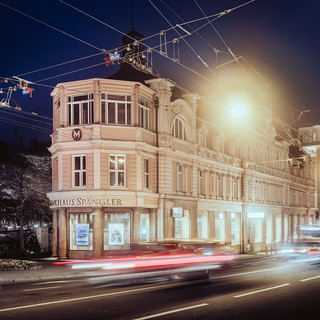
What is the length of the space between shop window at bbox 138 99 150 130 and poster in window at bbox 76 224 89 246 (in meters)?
7.64

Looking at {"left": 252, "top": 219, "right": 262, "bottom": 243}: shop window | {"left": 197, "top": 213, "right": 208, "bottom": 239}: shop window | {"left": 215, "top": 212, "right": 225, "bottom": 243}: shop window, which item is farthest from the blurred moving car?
{"left": 252, "top": 219, "right": 262, "bottom": 243}: shop window

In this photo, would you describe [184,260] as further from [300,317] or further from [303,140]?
[303,140]

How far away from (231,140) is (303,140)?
106 ft

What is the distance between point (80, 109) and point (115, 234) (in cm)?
838

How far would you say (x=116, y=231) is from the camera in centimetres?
3262

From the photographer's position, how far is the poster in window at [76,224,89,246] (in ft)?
105

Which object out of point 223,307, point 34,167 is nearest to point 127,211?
point 34,167

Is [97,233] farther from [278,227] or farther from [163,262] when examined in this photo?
[278,227]

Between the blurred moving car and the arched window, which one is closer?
the blurred moving car

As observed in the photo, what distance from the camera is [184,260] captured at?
1848cm

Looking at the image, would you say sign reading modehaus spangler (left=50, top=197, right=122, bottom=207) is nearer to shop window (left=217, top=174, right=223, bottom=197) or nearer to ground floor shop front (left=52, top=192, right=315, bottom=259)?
ground floor shop front (left=52, top=192, right=315, bottom=259)

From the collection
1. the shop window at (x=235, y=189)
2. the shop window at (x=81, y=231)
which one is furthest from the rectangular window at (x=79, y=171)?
the shop window at (x=235, y=189)

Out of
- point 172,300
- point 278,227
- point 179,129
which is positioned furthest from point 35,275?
point 278,227

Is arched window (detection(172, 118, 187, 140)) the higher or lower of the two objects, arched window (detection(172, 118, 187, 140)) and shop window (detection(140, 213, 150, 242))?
the higher
